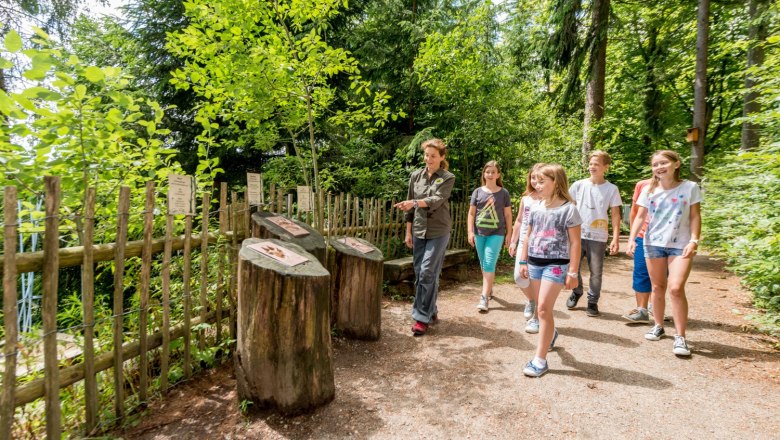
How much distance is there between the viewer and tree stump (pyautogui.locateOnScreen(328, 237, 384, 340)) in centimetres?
400

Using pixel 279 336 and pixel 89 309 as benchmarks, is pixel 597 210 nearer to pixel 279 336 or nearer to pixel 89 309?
pixel 279 336

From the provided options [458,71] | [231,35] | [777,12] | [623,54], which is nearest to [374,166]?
[458,71]

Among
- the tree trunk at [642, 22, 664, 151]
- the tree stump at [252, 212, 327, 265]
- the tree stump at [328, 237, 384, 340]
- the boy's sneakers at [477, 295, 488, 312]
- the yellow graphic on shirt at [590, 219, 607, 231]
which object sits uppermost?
the tree trunk at [642, 22, 664, 151]

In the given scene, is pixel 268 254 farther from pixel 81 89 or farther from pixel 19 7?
→ pixel 19 7

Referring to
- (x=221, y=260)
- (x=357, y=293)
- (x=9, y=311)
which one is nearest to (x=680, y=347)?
(x=357, y=293)

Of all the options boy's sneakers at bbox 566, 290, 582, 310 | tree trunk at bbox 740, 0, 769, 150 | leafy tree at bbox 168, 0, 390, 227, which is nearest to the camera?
leafy tree at bbox 168, 0, 390, 227

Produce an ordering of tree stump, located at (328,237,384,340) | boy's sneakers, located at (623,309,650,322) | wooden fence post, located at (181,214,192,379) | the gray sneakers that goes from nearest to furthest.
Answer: wooden fence post, located at (181,214,192,379)
tree stump, located at (328,237,384,340)
the gray sneakers
boy's sneakers, located at (623,309,650,322)

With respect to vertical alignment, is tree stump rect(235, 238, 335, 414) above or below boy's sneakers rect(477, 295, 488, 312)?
above

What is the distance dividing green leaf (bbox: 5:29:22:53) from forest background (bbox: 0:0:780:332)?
0.01 m

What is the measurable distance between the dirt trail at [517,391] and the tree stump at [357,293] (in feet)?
0.58

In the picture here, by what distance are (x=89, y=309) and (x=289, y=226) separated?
1783 mm

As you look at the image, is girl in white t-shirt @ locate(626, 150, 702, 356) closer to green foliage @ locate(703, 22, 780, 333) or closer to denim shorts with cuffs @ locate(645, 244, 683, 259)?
denim shorts with cuffs @ locate(645, 244, 683, 259)

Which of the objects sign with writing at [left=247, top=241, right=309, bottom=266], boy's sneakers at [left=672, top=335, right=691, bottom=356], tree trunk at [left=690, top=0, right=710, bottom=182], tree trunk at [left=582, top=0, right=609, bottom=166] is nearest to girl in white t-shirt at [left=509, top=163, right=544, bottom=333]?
boy's sneakers at [left=672, top=335, right=691, bottom=356]

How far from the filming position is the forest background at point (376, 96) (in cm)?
261
